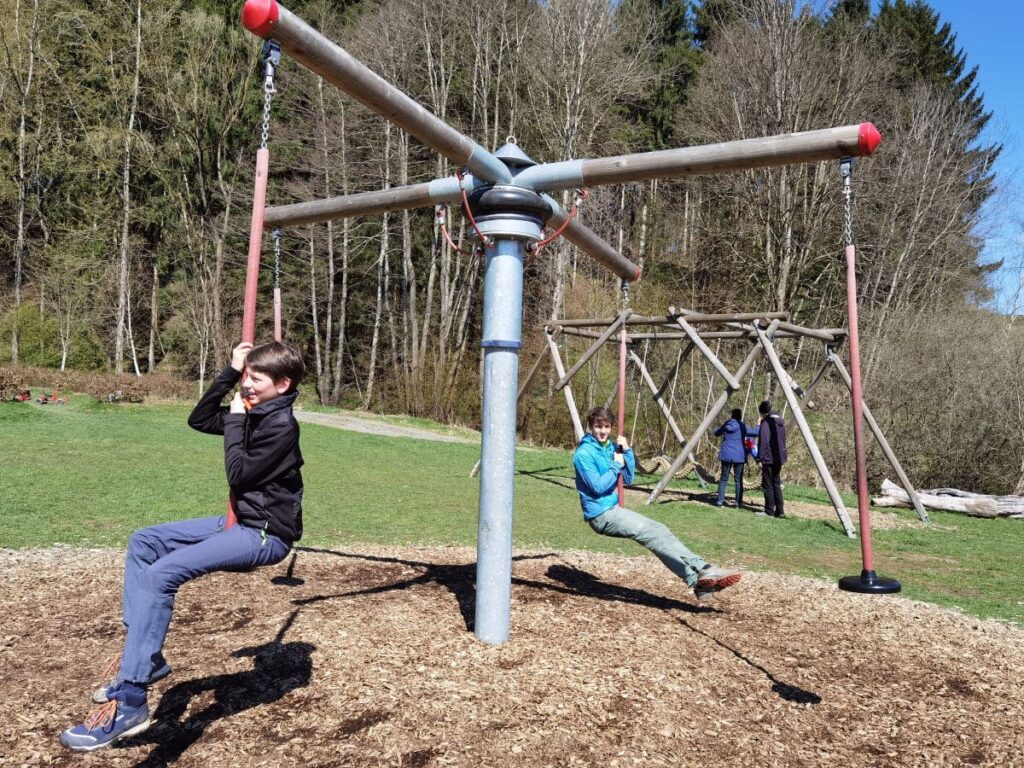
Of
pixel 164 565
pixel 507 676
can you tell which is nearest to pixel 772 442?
pixel 507 676

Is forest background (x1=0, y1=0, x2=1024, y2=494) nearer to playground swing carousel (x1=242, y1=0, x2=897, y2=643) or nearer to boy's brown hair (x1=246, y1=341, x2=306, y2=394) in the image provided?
playground swing carousel (x1=242, y1=0, x2=897, y2=643)

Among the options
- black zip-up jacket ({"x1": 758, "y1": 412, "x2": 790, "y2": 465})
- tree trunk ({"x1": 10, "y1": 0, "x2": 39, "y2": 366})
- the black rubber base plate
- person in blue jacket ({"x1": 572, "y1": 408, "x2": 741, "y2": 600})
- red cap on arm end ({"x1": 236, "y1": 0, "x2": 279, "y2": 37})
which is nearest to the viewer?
red cap on arm end ({"x1": 236, "y1": 0, "x2": 279, "y2": 37})

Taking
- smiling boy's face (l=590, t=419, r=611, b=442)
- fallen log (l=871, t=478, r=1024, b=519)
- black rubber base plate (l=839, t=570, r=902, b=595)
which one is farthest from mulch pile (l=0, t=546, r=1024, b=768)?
fallen log (l=871, t=478, r=1024, b=519)

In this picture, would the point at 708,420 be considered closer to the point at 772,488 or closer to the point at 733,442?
the point at 733,442

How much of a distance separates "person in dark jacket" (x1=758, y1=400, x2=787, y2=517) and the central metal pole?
8.06 metres

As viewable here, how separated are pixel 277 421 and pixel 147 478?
884cm

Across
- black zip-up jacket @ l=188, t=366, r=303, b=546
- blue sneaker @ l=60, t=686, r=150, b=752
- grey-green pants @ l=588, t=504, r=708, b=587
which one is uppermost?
black zip-up jacket @ l=188, t=366, r=303, b=546

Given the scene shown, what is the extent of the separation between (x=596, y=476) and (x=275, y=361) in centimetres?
276

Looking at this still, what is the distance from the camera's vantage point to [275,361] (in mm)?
3402

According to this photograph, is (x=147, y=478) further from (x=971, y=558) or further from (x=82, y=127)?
(x=82, y=127)

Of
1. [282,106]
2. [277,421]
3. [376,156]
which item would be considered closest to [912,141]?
[376,156]

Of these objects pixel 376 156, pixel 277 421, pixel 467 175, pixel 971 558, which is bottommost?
pixel 971 558

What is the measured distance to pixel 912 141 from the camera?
24156 millimetres

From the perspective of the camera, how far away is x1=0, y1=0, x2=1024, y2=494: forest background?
2200 centimetres
